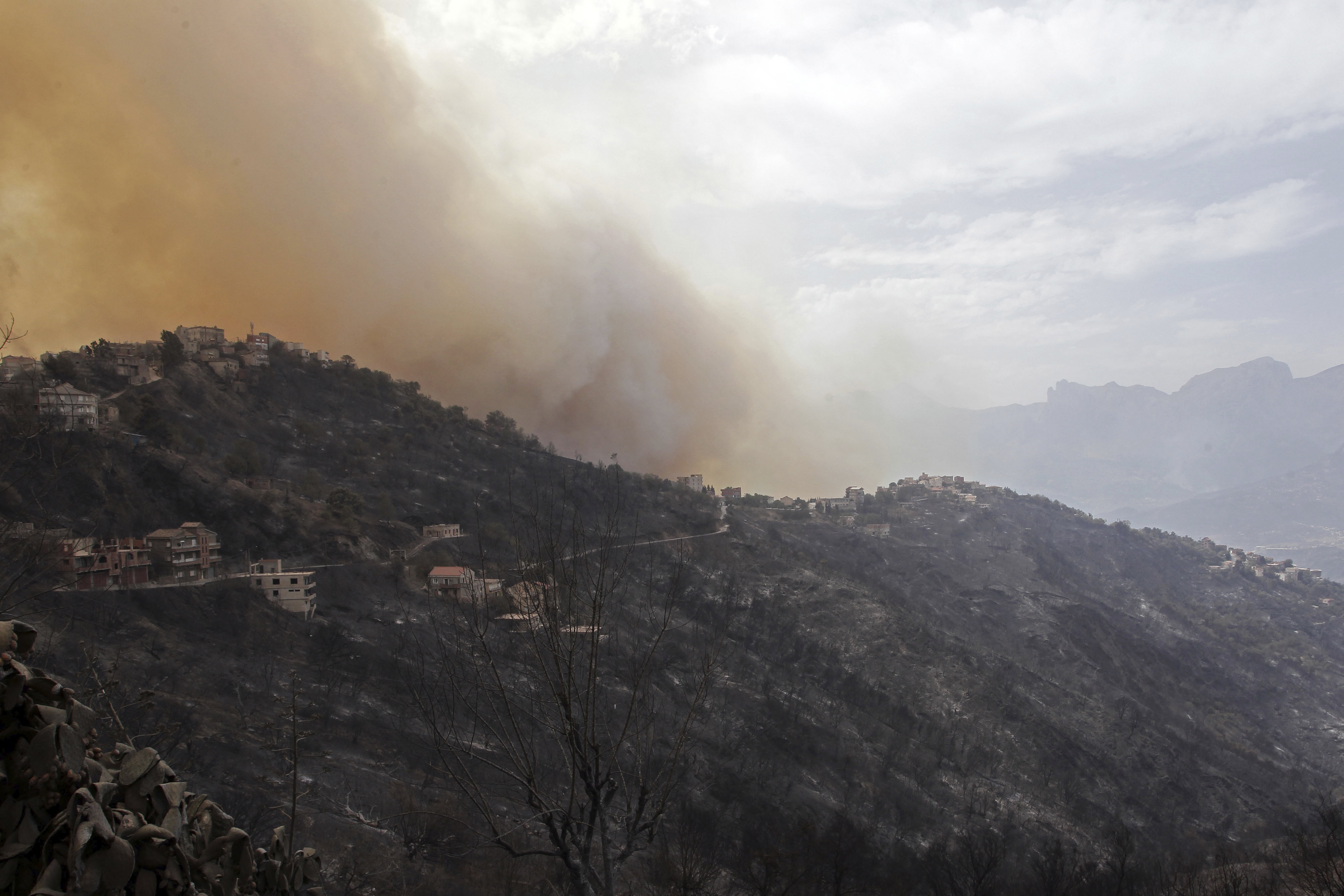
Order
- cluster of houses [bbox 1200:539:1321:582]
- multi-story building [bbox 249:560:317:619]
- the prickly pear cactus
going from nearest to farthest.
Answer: the prickly pear cactus
multi-story building [bbox 249:560:317:619]
cluster of houses [bbox 1200:539:1321:582]

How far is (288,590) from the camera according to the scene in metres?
35.8

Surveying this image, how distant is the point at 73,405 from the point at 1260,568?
138m

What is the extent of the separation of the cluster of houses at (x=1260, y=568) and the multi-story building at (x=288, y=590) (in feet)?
371

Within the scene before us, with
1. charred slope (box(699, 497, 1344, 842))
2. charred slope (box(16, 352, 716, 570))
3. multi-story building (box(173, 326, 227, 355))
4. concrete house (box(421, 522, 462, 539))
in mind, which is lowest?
charred slope (box(699, 497, 1344, 842))

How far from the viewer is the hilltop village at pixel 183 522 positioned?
25.8 meters

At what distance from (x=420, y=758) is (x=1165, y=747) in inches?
1979

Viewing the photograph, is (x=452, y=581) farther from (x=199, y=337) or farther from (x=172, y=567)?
(x=199, y=337)

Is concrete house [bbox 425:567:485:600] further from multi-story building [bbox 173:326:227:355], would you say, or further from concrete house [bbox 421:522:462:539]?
multi-story building [bbox 173:326:227:355]

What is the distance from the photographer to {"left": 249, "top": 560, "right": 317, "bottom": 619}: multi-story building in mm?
35375

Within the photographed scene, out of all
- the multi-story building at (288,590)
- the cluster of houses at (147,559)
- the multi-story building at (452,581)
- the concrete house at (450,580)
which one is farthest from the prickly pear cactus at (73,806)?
the multi-story building at (288,590)

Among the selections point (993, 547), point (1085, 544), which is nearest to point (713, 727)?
point (993, 547)

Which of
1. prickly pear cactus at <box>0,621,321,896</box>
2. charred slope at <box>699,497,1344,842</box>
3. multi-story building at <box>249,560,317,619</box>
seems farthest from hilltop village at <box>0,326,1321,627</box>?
charred slope at <box>699,497,1344,842</box>

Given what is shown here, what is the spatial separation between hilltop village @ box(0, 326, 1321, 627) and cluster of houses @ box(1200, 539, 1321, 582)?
2218 inches

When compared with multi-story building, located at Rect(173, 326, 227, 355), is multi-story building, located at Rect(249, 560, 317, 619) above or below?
below
